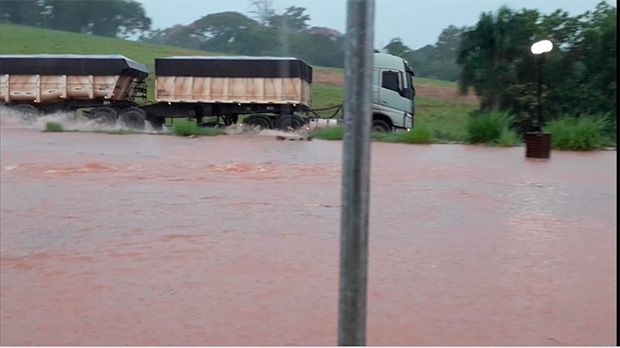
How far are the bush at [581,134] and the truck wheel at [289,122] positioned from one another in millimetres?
6012

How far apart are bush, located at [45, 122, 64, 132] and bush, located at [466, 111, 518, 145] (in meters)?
9.59

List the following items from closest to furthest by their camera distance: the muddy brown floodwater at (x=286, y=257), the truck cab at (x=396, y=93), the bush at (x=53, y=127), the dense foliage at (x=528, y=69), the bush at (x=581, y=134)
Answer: the muddy brown floodwater at (x=286, y=257), the bush at (x=53, y=127), the bush at (x=581, y=134), the truck cab at (x=396, y=93), the dense foliage at (x=528, y=69)

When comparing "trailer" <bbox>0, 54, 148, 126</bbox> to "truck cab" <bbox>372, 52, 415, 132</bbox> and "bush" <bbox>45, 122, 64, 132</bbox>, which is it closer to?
"bush" <bbox>45, 122, 64, 132</bbox>

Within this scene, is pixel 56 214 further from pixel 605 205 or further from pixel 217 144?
pixel 217 144

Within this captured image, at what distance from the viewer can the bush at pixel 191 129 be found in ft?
59.0

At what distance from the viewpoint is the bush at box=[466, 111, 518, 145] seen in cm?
1747

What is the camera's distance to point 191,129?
18078 mm

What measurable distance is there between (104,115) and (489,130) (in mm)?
9307

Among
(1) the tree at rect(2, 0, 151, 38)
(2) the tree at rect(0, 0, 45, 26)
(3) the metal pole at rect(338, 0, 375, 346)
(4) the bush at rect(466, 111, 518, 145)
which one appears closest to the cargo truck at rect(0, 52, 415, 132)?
(4) the bush at rect(466, 111, 518, 145)

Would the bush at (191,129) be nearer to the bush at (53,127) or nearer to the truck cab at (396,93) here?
the bush at (53,127)

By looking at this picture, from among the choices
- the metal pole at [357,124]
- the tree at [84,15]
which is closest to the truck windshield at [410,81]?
the tree at [84,15]

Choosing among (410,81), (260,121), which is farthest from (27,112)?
(410,81)

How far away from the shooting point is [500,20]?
1981 cm

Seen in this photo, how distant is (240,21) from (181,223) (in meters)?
6.66
